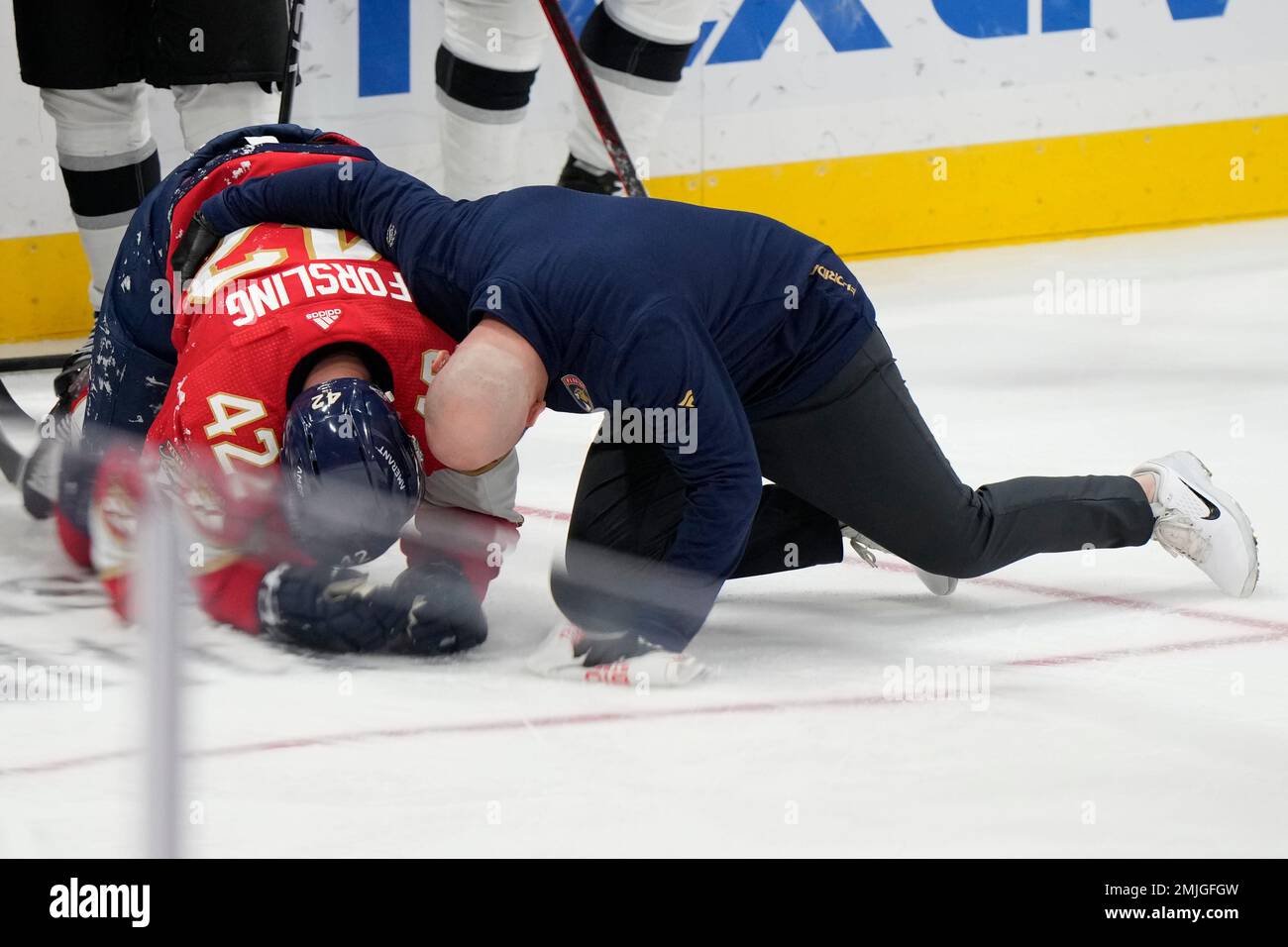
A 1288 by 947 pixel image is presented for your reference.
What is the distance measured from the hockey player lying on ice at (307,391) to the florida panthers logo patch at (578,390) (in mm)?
139

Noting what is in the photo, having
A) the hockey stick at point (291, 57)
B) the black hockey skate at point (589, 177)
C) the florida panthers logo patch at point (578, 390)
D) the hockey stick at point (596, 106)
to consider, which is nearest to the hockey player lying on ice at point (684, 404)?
the florida panthers logo patch at point (578, 390)

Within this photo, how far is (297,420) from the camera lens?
1672 mm

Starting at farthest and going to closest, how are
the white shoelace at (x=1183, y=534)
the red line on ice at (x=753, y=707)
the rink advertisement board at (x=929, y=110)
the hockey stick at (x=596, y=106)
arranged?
1. the rink advertisement board at (x=929, y=110)
2. the hockey stick at (x=596, y=106)
3. the white shoelace at (x=1183, y=534)
4. the red line on ice at (x=753, y=707)

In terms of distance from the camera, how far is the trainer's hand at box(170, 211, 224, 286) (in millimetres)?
1980

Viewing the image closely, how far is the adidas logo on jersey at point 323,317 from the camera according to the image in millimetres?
1794

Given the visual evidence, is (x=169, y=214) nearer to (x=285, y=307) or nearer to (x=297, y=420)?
(x=285, y=307)

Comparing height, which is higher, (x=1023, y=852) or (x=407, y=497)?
(x=407, y=497)

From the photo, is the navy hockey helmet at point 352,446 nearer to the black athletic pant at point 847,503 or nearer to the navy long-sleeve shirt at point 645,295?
the navy long-sleeve shirt at point 645,295

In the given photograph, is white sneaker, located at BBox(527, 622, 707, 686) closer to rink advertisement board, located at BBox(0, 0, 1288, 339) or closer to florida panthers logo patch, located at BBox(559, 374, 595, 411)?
florida panthers logo patch, located at BBox(559, 374, 595, 411)

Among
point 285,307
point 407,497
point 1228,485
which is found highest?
point 285,307

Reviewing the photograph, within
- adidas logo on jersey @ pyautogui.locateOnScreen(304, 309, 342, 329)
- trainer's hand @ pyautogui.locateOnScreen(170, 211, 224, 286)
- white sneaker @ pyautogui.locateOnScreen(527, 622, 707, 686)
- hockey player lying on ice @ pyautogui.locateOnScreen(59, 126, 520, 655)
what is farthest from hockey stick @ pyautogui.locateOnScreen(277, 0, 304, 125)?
white sneaker @ pyautogui.locateOnScreen(527, 622, 707, 686)

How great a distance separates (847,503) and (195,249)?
31.5 inches

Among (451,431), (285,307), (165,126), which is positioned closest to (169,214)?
(285,307)
